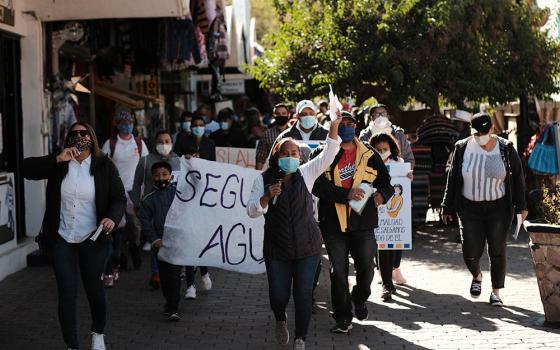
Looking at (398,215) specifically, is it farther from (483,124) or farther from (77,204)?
(77,204)

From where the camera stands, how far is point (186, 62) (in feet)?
59.0

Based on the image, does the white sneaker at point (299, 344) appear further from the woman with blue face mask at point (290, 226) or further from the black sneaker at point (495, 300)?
the black sneaker at point (495, 300)

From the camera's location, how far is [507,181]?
30.4 ft

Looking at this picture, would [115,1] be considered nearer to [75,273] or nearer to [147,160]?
[147,160]

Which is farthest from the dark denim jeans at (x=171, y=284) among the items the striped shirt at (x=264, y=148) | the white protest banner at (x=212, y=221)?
the striped shirt at (x=264, y=148)

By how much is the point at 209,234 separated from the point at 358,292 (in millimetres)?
1378

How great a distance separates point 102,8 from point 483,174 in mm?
5998

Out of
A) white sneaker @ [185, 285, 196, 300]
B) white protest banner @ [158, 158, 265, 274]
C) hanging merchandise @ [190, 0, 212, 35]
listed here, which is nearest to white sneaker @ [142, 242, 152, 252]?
white sneaker @ [185, 285, 196, 300]

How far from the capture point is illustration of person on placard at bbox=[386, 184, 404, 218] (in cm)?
1030

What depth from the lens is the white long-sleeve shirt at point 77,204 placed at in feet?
24.1

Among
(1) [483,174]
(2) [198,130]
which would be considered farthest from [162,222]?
(2) [198,130]

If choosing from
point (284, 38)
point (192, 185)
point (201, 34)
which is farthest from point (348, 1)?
point (192, 185)

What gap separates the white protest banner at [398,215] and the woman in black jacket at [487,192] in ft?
2.56

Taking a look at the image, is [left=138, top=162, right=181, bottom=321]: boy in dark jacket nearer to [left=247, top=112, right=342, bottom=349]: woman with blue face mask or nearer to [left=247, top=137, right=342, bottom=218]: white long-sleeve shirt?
[left=247, top=112, right=342, bottom=349]: woman with blue face mask
